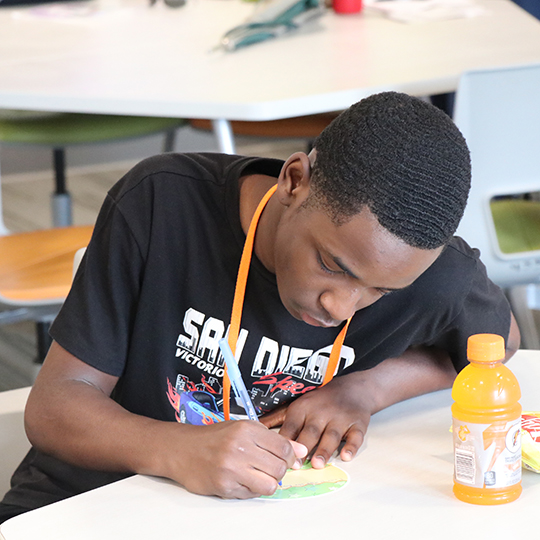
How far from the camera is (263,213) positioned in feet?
3.84

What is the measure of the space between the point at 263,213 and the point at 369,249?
9.9 inches

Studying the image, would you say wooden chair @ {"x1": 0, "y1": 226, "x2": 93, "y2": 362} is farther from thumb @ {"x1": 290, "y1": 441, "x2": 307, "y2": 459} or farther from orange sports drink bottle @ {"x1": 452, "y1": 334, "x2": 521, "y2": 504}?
orange sports drink bottle @ {"x1": 452, "y1": 334, "x2": 521, "y2": 504}

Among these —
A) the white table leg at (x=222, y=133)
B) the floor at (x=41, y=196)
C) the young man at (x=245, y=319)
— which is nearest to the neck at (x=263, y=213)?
the young man at (x=245, y=319)

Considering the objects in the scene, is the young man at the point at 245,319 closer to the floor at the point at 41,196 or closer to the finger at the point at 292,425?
the finger at the point at 292,425

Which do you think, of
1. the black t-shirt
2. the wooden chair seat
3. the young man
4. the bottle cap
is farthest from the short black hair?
the wooden chair seat

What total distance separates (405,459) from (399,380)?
0.21 m

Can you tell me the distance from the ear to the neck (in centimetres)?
6

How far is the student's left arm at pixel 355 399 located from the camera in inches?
43.4

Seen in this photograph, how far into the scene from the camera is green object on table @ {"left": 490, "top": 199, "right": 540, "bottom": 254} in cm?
218

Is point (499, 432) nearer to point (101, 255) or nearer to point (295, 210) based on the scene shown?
point (295, 210)

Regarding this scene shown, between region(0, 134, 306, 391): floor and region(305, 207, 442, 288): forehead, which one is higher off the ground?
region(305, 207, 442, 288): forehead

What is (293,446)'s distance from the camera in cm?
105

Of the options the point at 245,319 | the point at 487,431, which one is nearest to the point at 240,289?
the point at 245,319

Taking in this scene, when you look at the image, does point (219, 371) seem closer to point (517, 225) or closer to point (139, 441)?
point (139, 441)
